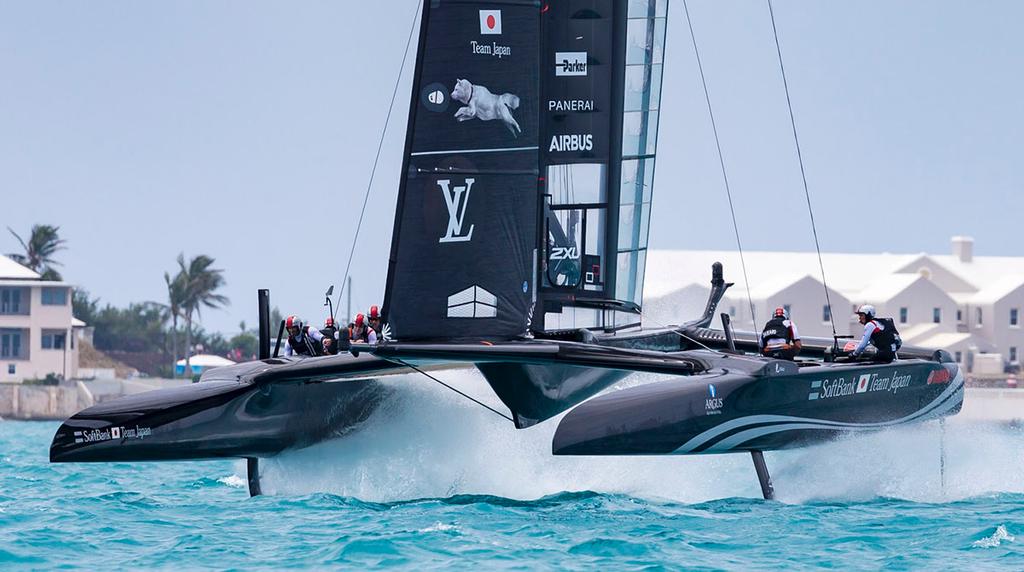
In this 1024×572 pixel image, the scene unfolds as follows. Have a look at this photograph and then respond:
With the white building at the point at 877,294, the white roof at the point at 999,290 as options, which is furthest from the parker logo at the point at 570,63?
the white roof at the point at 999,290

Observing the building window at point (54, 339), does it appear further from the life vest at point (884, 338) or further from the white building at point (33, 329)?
the life vest at point (884, 338)

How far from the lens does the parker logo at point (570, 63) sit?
13.5 meters

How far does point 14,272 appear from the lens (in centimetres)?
4562

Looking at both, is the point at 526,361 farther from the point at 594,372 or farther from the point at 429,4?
the point at 429,4

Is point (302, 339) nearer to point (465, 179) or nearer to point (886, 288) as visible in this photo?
point (465, 179)

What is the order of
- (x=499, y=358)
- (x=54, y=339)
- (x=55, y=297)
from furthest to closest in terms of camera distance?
(x=54, y=339)
(x=55, y=297)
(x=499, y=358)

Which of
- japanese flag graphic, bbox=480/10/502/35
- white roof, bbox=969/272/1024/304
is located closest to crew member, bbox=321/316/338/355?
japanese flag graphic, bbox=480/10/502/35

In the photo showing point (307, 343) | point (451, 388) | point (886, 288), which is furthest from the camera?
point (886, 288)

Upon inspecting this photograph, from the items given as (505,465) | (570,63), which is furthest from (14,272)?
(505,465)

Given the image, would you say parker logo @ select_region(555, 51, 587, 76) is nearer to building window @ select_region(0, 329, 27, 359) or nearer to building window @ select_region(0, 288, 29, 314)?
building window @ select_region(0, 288, 29, 314)

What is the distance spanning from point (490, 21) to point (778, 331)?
365cm

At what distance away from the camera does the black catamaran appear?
33.9ft

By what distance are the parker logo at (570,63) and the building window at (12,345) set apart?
35.1 m

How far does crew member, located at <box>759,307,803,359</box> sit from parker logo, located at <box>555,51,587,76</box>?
292 centimetres
